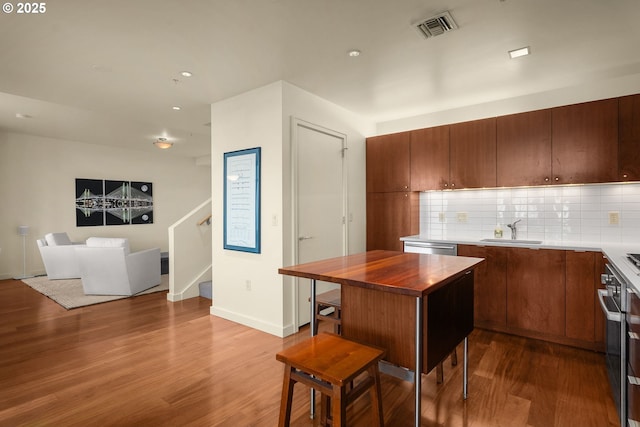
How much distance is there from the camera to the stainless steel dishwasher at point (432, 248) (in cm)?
356

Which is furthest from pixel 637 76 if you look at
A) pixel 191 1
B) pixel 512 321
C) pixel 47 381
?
pixel 47 381

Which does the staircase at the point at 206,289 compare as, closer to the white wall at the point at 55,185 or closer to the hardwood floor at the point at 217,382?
the hardwood floor at the point at 217,382

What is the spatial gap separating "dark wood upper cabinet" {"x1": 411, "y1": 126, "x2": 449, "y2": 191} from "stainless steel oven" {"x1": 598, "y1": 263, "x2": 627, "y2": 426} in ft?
6.34

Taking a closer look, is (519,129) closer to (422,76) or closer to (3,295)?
(422,76)

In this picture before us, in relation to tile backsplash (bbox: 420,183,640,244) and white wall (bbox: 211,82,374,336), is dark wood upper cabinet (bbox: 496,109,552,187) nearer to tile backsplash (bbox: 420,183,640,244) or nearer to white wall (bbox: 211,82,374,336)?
tile backsplash (bbox: 420,183,640,244)

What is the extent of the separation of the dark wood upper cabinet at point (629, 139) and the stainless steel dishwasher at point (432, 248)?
5.22 ft

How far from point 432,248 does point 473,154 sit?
1.18m

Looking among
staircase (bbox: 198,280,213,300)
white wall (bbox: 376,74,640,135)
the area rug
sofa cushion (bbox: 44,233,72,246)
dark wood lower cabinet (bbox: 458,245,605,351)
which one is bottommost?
the area rug

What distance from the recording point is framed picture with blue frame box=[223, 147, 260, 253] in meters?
3.54

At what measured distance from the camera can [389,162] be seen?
4.37 m

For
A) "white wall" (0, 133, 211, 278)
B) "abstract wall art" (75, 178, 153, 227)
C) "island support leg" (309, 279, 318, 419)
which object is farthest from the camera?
"abstract wall art" (75, 178, 153, 227)

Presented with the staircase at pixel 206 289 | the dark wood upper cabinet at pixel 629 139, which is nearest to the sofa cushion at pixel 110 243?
the staircase at pixel 206 289

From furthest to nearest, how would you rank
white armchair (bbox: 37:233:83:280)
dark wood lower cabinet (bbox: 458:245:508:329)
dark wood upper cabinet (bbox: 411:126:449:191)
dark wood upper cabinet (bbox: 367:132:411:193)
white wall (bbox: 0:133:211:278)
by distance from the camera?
white wall (bbox: 0:133:211:278)
white armchair (bbox: 37:233:83:280)
dark wood upper cabinet (bbox: 367:132:411:193)
dark wood upper cabinet (bbox: 411:126:449:191)
dark wood lower cabinet (bbox: 458:245:508:329)

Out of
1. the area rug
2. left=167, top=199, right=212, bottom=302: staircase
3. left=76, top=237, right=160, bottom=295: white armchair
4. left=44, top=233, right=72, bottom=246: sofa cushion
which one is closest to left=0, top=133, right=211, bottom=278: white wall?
left=44, top=233, right=72, bottom=246: sofa cushion
